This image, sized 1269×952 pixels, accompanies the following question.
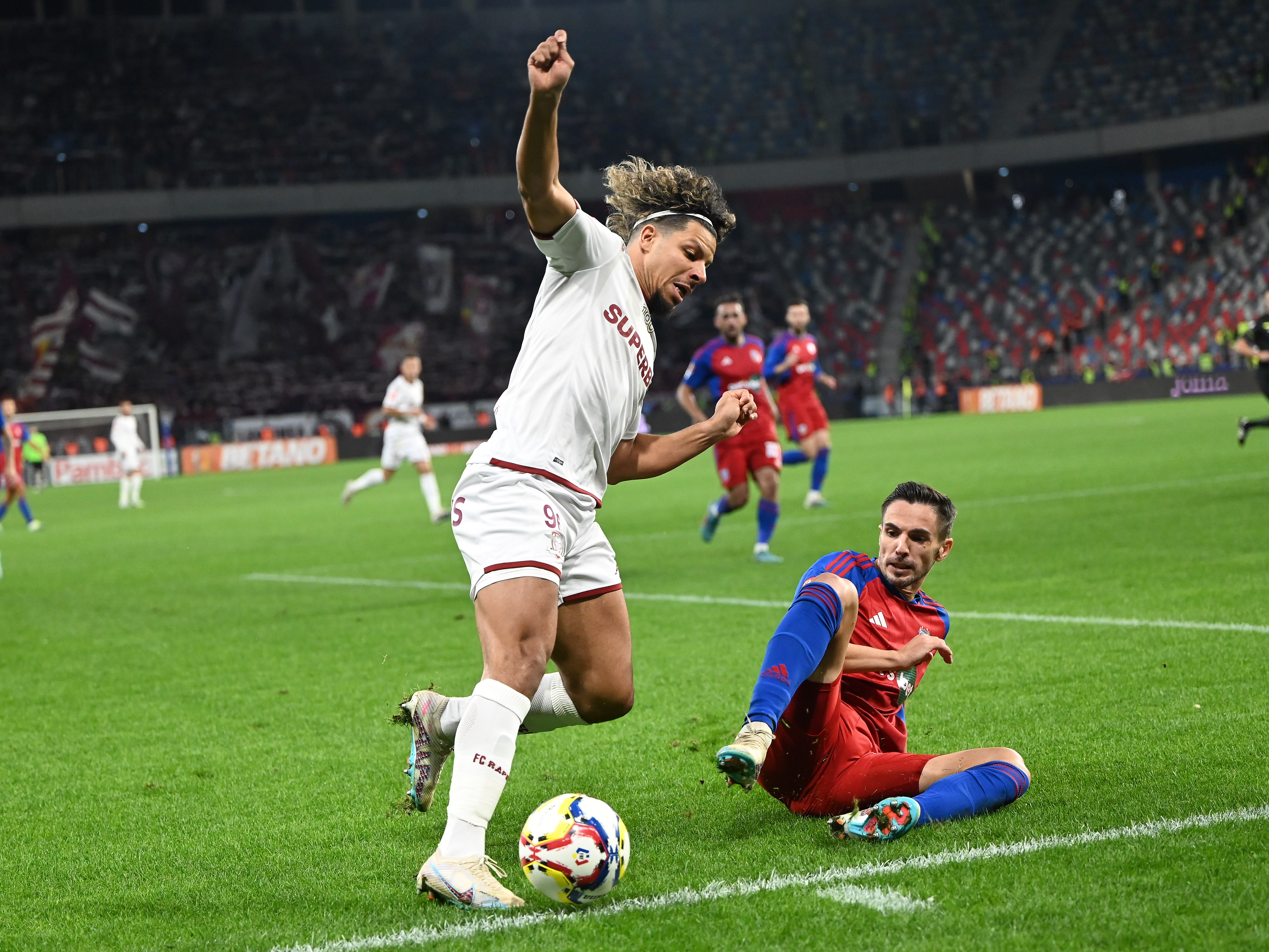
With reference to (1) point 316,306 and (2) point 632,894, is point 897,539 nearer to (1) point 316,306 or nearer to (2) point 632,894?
(2) point 632,894

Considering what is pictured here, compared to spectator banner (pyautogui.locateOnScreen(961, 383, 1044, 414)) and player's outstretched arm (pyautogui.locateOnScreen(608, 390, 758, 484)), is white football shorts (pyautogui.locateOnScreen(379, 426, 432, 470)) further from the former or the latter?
spectator banner (pyautogui.locateOnScreen(961, 383, 1044, 414))

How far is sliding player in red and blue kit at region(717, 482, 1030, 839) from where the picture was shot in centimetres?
395

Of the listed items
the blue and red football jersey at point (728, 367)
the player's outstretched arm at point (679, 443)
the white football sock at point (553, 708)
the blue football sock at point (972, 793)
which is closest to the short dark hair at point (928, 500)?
the player's outstretched arm at point (679, 443)

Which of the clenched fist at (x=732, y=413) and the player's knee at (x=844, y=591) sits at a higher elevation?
the clenched fist at (x=732, y=413)

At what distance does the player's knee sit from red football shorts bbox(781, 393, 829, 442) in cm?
1175

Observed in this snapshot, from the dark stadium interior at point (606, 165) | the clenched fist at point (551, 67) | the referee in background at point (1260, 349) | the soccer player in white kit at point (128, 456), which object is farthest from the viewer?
the dark stadium interior at point (606, 165)

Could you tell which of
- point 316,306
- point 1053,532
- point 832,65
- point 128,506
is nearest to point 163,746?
point 1053,532

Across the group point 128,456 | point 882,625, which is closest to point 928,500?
point 882,625

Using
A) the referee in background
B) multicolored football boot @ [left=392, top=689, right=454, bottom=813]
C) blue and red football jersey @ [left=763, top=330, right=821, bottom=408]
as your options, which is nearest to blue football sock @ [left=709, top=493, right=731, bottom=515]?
blue and red football jersey @ [left=763, top=330, right=821, bottom=408]

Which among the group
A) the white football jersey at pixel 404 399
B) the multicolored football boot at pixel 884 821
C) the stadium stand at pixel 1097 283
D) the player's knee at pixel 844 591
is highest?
the stadium stand at pixel 1097 283

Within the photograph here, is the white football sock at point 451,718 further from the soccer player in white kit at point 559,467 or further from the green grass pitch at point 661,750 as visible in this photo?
the green grass pitch at point 661,750

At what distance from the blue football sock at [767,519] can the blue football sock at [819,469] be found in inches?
169

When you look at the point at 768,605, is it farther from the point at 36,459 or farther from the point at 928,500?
the point at 36,459

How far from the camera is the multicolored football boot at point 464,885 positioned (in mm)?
3521
